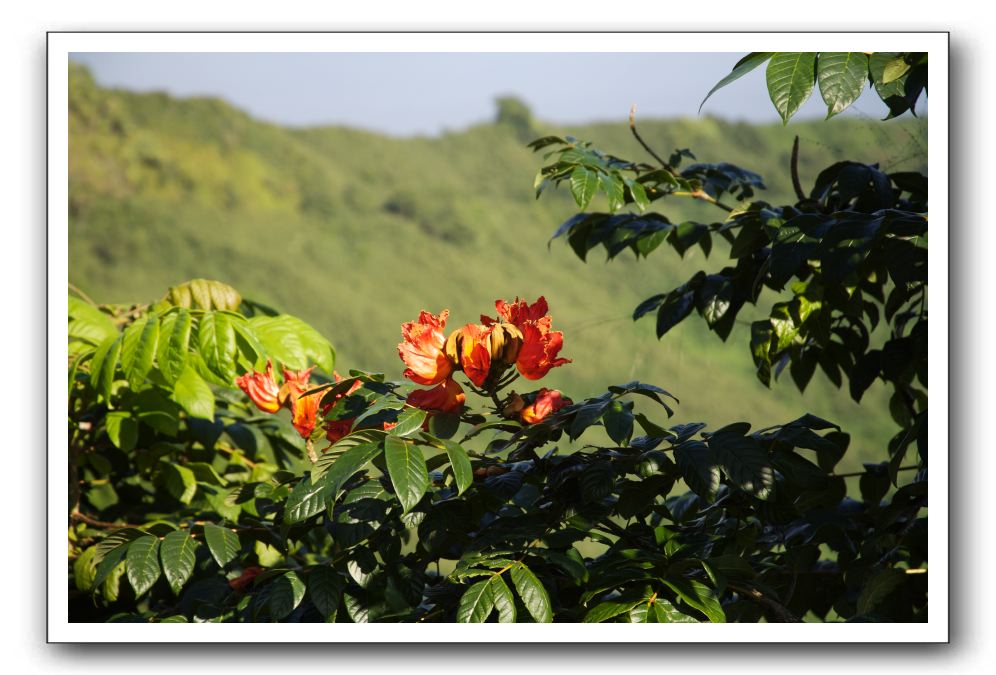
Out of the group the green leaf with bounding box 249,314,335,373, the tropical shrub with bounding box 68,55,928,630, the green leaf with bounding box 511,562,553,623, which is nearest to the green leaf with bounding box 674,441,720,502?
the tropical shrub with bounding box 68,55,928,630

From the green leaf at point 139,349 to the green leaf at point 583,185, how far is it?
683mm

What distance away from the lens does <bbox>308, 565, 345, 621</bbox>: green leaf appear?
109 centimetres

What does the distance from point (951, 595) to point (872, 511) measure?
163 mm

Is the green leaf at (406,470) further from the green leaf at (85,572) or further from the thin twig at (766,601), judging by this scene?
the green leaf at (85,572)

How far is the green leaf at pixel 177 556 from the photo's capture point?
1.20 m

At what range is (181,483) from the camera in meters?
1.68

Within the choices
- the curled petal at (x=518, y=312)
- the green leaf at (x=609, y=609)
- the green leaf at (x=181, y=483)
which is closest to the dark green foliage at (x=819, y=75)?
the curled petal at (x=518, y=312)

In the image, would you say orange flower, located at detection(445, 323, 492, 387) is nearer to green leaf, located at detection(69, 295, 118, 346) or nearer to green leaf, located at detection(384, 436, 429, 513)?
green leaf, located at detection(384, 436, 429, 513)

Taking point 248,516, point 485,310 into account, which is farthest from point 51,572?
point 485,310

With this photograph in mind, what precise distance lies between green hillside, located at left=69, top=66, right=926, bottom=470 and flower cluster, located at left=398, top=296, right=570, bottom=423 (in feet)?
11.0

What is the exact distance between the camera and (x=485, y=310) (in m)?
5.55

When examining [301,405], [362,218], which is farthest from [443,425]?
[362,218]
